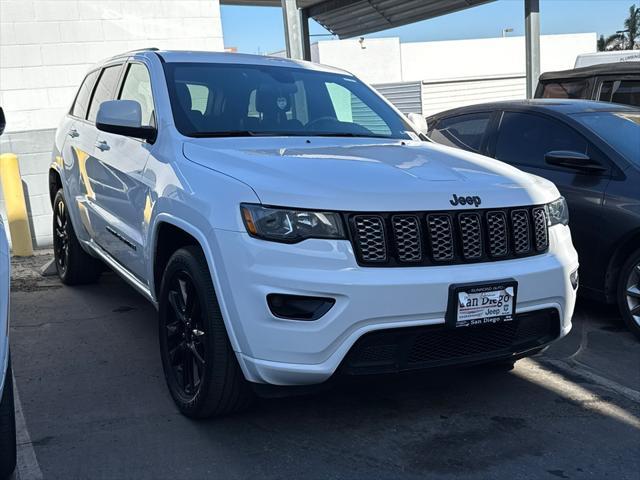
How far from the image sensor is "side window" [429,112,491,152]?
6359 mm

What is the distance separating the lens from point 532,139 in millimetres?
5953

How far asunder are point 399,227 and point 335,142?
1108 mm

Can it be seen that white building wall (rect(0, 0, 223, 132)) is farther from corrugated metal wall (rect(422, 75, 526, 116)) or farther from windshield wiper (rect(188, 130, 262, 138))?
corrugated metal wall (rect(422, 75, 526, 116))

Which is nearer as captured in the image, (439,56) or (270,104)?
(270,104)

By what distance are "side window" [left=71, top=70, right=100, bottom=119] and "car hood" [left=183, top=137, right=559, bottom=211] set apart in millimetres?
2508

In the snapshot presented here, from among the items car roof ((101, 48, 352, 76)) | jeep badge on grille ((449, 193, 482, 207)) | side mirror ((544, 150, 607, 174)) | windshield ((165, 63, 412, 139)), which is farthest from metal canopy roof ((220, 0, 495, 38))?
jeep badge on grille ((449, 193, 482, 207))

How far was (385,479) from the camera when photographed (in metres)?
3.14

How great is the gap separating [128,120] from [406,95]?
1451 centimetres

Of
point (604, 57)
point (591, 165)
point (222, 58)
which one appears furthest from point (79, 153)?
point (604, 57)

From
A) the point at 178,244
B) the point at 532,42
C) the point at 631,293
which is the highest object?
the point at 532,42

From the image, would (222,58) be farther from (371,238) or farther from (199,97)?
(371,238)

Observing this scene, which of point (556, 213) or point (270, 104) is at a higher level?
point (270, 104)

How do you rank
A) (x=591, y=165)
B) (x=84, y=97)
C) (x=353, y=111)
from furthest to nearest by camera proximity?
(x=84, y=97), (x=591, y=165), (x=353, y=111)

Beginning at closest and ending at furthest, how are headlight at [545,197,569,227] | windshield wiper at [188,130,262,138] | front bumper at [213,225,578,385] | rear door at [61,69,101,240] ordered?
1. front bumper at [213,225,578,385]
2. headlight at [545,197,569,227]
3. windshield wiper at [188,130,262,138]
4. rear door at [61,69,101,240]
